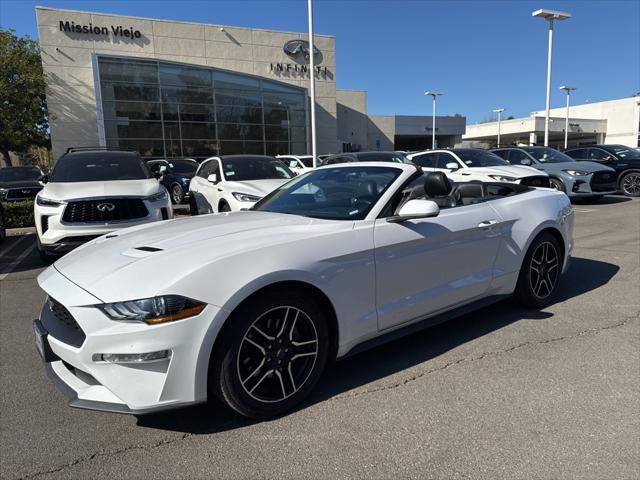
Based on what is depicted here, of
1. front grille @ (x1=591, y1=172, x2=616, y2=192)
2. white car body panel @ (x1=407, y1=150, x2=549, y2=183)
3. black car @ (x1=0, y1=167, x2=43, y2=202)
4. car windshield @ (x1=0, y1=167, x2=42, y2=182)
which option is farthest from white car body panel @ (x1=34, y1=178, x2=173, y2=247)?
front grille @ (x1=591, y1=172, x2=616, y2=192)

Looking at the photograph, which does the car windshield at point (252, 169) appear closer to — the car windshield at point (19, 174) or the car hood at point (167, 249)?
the car hood at point (167, 249)

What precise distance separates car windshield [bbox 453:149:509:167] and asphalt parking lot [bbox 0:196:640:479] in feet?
28.5

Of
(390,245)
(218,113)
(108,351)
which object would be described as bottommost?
(108,351)

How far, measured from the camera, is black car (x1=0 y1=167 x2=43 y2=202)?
42.9 ft

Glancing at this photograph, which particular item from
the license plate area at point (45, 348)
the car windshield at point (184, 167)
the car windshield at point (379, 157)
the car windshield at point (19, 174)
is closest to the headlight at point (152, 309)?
the license plate area at point (45, 348)

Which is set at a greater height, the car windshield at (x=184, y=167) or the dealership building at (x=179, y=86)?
the dealership building at (x=179, y=86)

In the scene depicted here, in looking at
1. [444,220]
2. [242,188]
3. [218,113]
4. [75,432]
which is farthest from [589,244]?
[218,113]

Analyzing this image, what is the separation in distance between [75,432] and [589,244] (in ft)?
26.7

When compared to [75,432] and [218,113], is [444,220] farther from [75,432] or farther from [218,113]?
[218,113]

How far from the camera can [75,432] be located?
2672 mm

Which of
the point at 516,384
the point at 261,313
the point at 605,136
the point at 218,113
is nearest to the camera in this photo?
the point at 261,313

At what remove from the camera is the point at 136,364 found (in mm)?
2322

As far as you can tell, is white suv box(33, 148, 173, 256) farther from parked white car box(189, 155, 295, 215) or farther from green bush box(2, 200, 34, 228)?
green bush box(2, 200, 34, 228)

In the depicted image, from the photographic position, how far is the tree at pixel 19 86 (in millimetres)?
24062
